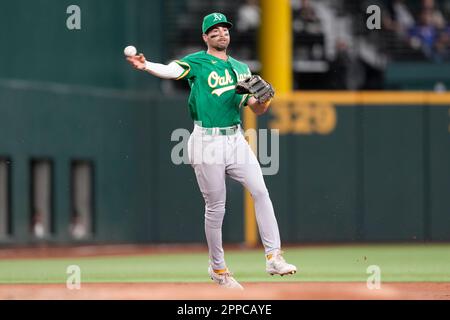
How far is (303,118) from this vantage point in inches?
759

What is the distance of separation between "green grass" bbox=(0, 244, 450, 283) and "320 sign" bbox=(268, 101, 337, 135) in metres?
2.24

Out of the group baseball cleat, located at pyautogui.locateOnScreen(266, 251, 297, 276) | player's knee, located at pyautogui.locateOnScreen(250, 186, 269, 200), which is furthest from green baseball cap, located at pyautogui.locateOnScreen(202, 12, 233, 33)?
baseball cleat, located at pyautogui.locateOnScreen(266, 251, 297, 276)

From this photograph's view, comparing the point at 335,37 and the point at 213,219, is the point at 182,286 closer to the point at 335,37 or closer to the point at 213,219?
the point at 213,219

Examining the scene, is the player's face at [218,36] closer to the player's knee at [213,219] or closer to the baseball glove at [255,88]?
the baseball glove at [255,88]

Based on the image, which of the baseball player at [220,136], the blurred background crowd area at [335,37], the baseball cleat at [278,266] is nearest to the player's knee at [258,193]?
the baseball player at [220,136]

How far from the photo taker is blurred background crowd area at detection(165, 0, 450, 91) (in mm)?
20516

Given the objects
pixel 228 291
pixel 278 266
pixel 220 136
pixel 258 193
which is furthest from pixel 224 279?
pixel 220 136

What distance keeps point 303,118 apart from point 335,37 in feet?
7.32

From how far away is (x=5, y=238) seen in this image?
56.7 feet

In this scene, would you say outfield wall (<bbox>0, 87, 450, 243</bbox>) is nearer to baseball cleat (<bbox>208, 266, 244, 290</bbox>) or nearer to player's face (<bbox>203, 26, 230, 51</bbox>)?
baseball cleat (<bbox>208, 266, 244, 290</bbox>)

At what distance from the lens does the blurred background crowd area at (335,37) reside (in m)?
20.5

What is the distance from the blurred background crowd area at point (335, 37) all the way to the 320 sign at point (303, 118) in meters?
1.18
